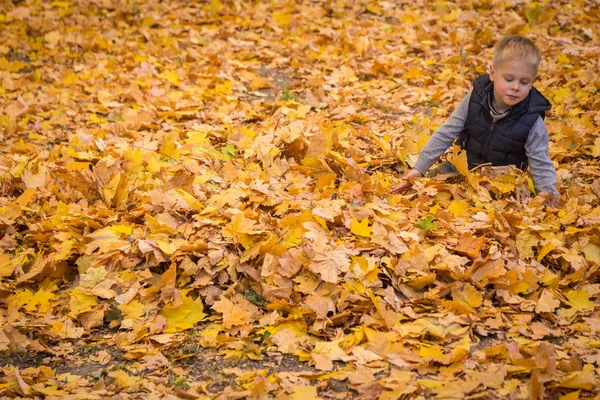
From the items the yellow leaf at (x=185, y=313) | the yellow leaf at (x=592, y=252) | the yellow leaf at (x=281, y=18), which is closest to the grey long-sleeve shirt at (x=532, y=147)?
the yellow leaf at (x=592, y=252)

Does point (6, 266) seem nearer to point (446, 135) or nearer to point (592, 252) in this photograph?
point (446, 135)

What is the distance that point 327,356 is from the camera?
8.34ft

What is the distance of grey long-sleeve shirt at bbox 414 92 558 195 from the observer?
3582 millimetres

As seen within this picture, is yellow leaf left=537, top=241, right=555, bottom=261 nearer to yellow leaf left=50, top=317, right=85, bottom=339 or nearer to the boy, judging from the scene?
the boy

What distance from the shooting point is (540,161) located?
3592mm

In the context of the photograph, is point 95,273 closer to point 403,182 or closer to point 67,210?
point 67,210

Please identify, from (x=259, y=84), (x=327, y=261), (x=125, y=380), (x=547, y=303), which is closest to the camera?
(x=125, y=380)

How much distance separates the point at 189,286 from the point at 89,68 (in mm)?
4028

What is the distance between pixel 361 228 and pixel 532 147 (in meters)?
1.32

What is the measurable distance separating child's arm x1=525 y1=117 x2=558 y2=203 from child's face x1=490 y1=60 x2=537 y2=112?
230 millimetres

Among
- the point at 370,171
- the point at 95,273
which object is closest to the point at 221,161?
the point at 370,171

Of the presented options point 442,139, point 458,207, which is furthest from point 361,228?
point 442,139

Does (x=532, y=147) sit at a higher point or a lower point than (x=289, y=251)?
higher

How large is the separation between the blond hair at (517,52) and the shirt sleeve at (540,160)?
40 cm
